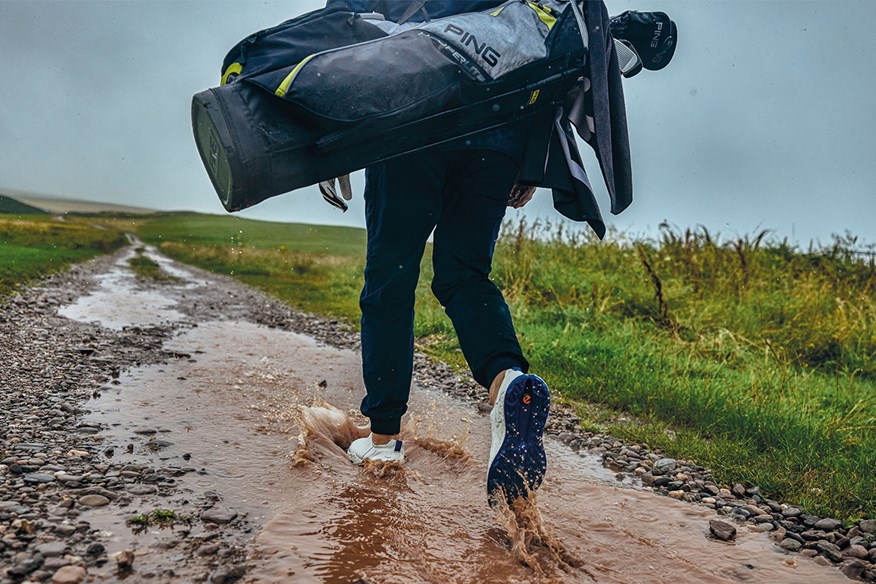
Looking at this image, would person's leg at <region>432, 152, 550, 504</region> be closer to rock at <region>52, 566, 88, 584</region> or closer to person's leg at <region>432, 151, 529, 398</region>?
person's leg at <region>432, 151, 529, 398</region>

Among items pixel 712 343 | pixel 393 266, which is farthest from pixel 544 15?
pixel 712 343

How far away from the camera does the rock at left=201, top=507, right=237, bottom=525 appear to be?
223cm

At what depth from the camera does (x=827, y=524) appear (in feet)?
8.95

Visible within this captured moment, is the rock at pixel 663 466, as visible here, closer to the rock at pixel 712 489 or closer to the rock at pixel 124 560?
the rock at pixel 712 489

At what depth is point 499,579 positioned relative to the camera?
6.55 feet

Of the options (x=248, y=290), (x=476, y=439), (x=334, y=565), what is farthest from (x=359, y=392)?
(x=248, y=290)

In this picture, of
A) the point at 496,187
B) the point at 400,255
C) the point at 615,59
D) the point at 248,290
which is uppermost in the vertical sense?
the point at 615,59

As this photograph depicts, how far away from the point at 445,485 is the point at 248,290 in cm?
1153

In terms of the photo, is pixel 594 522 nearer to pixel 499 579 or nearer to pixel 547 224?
pixel 499 579

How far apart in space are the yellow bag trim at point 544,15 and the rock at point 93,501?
227cm

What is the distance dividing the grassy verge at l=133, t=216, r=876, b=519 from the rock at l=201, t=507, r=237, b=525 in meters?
2.38

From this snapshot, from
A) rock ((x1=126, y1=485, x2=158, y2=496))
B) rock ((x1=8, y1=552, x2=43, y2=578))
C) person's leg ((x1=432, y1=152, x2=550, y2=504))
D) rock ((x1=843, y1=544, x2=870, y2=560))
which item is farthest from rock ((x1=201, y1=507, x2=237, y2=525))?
rock ((x1=843, y1=544, x2=870, y2=560))

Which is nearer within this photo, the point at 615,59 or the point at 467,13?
the point at 467,13

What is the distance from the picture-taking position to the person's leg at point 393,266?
2432 millimetres
